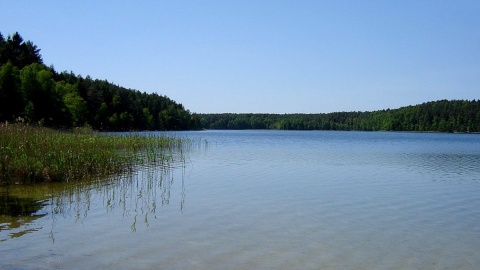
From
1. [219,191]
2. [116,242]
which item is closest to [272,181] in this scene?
[219,191]

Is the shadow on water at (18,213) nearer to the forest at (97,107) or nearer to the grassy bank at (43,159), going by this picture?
the grassy bank at (43,159)

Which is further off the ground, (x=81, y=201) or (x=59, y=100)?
(x=59, y=100)

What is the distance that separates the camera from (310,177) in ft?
62.8

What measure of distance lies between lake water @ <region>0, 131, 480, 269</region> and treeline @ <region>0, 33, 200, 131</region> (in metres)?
5.97

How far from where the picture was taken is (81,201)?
11.5 meters

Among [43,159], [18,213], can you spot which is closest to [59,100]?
[43,159]

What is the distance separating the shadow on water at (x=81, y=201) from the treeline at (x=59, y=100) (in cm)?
404

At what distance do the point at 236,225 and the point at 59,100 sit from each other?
164ft

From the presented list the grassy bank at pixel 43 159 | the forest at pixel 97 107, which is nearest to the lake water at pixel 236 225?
the grassy bank at pixel 43 159

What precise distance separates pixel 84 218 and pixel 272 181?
9.31 metres

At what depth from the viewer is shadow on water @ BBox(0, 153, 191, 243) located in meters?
9.03

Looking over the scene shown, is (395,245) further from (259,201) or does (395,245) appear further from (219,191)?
(219,191)

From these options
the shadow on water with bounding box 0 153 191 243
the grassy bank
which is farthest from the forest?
the shadow on water with bounding box 0 153 191 243

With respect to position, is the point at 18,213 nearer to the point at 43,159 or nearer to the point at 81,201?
the point at 81,201
